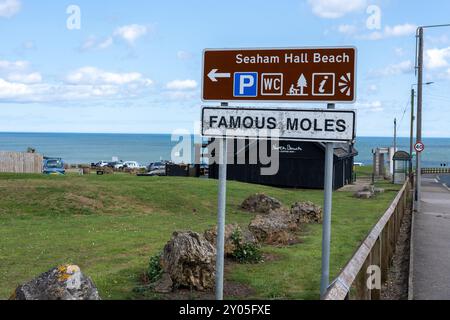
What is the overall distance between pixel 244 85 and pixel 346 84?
1.06m

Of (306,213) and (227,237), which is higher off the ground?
(227,237)

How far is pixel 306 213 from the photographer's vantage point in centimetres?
1906

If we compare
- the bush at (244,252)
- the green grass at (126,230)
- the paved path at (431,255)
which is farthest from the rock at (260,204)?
the bush at (244,252)

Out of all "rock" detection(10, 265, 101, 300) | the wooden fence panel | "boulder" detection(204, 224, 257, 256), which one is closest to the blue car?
the wooden fence panel

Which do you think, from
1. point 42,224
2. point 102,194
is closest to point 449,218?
point 102,194

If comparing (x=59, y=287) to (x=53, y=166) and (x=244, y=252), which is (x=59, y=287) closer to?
(x=244, y=252)

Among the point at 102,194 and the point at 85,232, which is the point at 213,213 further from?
the point at 85,232

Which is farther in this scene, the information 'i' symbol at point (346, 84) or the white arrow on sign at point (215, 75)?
the white arrow on sign at point (215, 75)

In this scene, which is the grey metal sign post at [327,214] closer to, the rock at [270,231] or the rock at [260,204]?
the rock at [270,231]

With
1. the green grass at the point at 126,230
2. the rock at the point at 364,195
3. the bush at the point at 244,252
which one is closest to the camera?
the green grass at the point at 126,230

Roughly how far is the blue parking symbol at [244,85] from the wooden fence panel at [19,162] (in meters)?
40.1

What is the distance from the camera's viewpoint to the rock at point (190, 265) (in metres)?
9.48

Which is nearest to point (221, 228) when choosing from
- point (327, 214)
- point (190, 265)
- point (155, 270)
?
point (327, 214)
